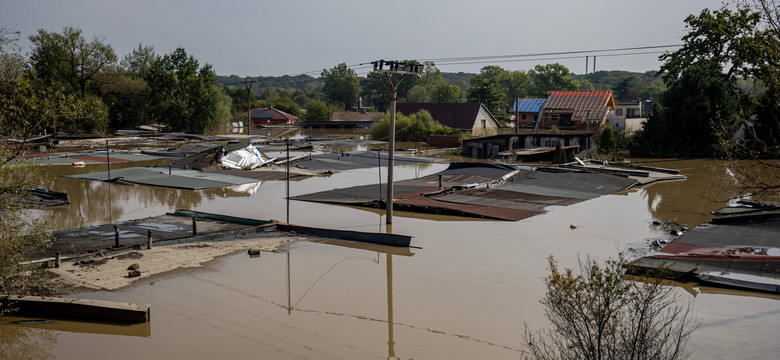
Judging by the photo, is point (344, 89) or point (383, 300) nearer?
point (383, 300)

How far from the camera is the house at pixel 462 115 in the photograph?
58031mm

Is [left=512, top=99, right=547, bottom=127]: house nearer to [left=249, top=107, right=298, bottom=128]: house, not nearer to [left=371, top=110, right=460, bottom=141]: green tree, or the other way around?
[left=371, top=110, right=460, bottom=141]: green tree

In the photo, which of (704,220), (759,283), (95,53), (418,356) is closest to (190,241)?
(418,356)

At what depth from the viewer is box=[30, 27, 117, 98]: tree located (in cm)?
6053

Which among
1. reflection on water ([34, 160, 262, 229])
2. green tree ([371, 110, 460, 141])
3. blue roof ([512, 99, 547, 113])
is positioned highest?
blue roof ([512, 99, 547, 113])

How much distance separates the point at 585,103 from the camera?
5450cm

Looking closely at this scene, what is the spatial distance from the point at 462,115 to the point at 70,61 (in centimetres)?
4108

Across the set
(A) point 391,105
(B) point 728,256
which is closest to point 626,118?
(A) point 391,105

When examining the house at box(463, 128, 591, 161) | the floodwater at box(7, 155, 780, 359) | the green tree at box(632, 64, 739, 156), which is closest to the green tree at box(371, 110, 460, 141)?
the house at box(463, 128, 591, 161)

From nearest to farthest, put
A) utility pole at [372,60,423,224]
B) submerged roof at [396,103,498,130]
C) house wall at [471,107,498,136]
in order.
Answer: utility pole at [372,60,423,224] → house wall at [471,107,498,136] → submerged roof at [396,103,498,130]

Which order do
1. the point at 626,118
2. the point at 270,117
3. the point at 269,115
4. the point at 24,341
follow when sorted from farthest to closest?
the point at 269,115
the point at 270,117
the point at 626,118
the point at 24,341

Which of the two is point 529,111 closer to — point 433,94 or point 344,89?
point 433,94

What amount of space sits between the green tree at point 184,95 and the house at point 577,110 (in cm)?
3374

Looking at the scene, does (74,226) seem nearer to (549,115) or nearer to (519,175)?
(519,175)
